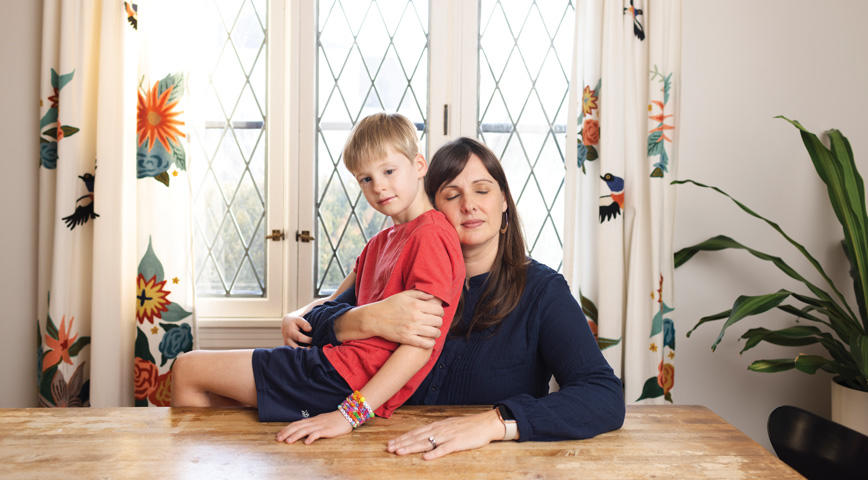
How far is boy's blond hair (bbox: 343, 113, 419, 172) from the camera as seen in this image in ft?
4.50

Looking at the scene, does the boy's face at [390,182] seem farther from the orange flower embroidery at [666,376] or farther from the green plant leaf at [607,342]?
the orange flower embroidery at [666,376]

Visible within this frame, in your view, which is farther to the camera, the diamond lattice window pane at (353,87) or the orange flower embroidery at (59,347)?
the diamond lattice window pane at (353,87)

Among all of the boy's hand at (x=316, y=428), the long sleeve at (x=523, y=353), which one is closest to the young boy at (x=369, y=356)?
the boy's hand at (x=316, y=428)

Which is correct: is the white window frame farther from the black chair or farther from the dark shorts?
the black chair

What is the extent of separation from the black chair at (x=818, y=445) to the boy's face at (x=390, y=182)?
953 millimetres

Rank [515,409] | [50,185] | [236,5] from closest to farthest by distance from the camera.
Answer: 1. [515,409]
2. [50,185]
3. [236,5]

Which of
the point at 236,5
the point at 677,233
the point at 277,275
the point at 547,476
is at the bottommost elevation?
the point at 547,476

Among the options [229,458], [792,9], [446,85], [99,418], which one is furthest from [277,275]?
[792,9]

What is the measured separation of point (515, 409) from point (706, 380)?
5.26 ft

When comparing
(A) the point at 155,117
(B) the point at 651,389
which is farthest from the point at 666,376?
(A) the point at 155,117

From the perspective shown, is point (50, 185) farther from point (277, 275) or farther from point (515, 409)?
point (515, 409)

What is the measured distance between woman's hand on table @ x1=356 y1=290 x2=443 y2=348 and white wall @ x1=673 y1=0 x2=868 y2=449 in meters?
1.48

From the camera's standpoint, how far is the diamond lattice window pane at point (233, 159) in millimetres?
2295

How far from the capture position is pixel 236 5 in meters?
2.30
